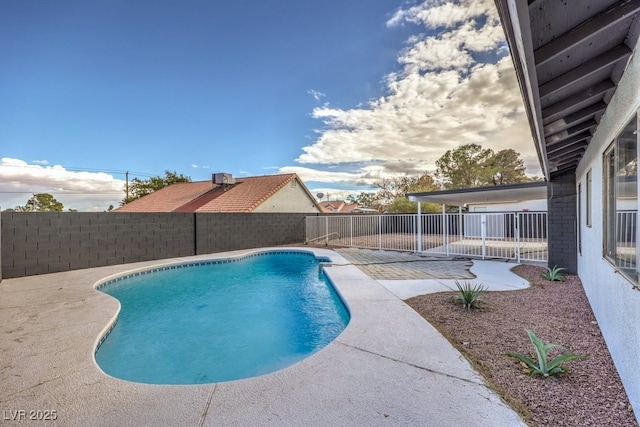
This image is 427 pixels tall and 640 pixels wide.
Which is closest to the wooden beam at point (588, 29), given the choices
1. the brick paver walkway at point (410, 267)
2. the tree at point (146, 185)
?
the brick paver walkway at point (410, 267)

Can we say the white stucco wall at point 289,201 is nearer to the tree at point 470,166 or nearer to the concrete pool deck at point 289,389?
the concrete pool deck at point 289,389

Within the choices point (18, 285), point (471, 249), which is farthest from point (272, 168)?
point (18, 285)

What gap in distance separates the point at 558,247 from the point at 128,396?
9481mm

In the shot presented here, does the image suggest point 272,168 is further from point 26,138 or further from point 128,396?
point 128,396

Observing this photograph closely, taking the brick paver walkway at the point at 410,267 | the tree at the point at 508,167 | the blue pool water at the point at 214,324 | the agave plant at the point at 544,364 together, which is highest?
the tree at the point at 508,167

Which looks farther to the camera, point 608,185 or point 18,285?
point 18,285

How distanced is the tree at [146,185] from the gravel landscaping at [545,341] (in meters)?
34.1

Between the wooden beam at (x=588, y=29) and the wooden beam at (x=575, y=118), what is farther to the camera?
the wooden beam at (x=575, y=118)

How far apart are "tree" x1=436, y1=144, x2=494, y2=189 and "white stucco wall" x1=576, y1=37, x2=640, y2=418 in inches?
1040

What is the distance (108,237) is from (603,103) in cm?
1224

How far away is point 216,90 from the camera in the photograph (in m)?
13.1

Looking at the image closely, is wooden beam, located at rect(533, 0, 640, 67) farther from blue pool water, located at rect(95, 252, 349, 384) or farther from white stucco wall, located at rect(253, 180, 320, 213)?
white stucco wall, located at rect(253, 180, 320, 213)

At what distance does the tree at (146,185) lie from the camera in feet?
108

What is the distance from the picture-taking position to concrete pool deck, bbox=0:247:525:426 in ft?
6.94
